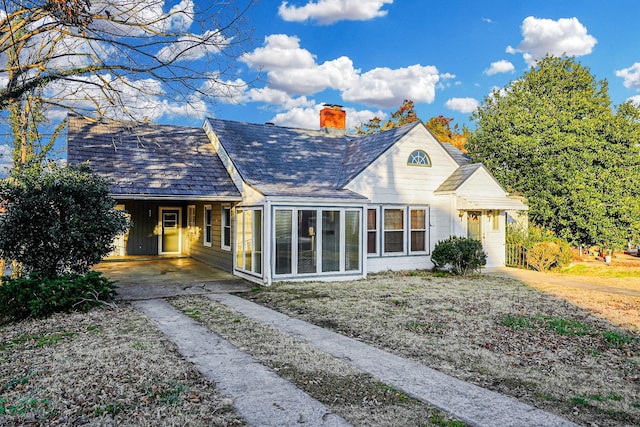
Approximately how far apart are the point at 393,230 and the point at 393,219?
0.38 m

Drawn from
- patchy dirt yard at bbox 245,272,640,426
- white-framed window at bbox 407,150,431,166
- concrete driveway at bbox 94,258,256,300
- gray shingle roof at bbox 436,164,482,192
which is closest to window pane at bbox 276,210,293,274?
patchy dirt yard at bbox 245,272,640,426

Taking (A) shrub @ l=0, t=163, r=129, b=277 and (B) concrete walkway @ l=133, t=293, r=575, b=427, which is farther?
(A) shrub @ l=0, t=163, r=129, b=277

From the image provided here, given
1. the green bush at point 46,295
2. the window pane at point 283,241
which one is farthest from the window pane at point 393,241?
the green bush at point 46,295

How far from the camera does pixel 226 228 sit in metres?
15.7

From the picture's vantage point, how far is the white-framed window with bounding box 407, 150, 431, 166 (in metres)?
16.0

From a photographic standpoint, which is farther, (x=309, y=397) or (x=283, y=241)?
(x=283, y=241)

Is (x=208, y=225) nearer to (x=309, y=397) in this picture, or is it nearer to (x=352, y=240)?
(x=352, y=240)

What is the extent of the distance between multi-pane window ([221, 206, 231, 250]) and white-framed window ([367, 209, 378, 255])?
15.7 ft

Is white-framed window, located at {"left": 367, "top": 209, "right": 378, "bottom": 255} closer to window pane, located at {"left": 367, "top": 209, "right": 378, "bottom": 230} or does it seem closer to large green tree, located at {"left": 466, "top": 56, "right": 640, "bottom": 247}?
window pane, located at {"left": 367, "top": 209, "right": 378, "bottom": 230}

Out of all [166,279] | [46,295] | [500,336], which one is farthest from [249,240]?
[500,336]

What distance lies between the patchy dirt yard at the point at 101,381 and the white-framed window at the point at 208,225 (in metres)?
9.97

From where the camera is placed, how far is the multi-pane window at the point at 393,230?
1539 cm

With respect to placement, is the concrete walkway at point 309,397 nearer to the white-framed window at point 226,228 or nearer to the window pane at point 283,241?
the window pane at point 283,241

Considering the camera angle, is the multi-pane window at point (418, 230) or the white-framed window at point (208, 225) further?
the white-framed window at point (208, 225)
